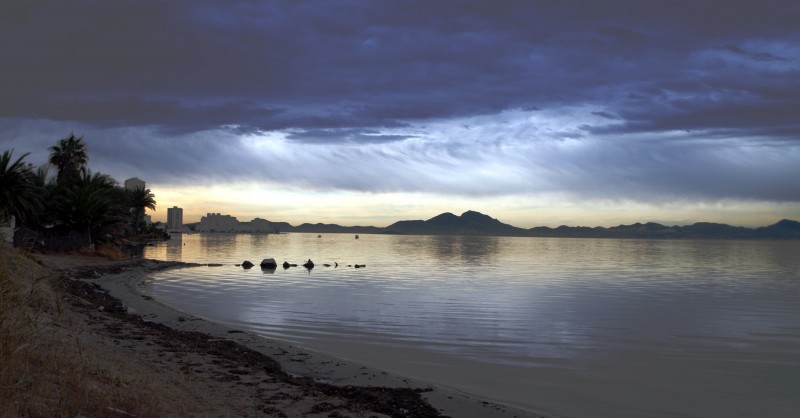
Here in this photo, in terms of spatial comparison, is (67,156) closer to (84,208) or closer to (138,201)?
(84,208)

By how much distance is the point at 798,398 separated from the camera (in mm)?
14398

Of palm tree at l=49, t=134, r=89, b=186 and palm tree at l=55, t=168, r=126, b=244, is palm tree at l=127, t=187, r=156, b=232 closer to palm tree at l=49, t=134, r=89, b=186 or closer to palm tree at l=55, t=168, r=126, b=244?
palm tree at l=49, t=134, r=89, b=186

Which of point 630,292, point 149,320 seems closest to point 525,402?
point 149,320

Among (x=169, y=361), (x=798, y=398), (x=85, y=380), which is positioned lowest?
(x=798, y=398)

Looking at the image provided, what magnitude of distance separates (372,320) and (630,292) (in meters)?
22.3

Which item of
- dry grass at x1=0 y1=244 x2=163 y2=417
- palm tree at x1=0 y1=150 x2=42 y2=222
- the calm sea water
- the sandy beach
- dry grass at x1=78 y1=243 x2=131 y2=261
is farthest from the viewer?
dry grass at x1=78 y1=243 x2=131 y2=261

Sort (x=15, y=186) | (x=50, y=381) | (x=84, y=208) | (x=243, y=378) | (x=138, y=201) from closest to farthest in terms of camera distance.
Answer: (x=50, y=381) < (x=243, y=378) < (x=15, y=186) < (x=84, y=208) < (x=138, y=201)

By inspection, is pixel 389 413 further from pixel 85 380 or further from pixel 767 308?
pixel 767 308

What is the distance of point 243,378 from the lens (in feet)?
42.0

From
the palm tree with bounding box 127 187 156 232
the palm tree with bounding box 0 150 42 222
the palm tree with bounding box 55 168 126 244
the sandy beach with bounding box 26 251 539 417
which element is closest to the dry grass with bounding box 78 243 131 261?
the palm tree with bounding box 55 168 126 244

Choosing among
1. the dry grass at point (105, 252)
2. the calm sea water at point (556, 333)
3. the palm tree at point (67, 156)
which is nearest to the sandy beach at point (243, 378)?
the calm sea water at point (556, 333)

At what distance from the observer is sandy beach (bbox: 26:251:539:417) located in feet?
33.6

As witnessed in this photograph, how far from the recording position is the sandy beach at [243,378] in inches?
403

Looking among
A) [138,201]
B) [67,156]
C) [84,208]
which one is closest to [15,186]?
Result: [84,208]
